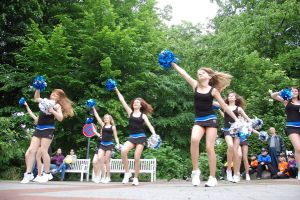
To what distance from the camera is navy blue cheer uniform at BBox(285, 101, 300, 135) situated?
8.71m

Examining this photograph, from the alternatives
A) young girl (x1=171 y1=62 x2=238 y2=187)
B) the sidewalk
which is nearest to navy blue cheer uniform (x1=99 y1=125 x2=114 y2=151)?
the sidewalk

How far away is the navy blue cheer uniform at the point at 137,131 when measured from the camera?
9.23 meters

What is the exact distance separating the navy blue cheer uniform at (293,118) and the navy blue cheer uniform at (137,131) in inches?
129

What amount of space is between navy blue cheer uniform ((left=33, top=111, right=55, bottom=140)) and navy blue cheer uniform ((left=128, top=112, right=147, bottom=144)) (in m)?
1.84

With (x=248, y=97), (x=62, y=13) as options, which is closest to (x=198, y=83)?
(x=248, y=97)

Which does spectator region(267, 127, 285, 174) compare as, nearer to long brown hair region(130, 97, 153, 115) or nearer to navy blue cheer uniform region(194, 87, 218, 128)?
long brown hair region(130, 97, 153, 115)

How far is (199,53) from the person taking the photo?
22.2m

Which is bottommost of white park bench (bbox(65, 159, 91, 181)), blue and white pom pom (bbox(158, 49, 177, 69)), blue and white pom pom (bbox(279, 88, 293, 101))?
white park bench (bbox(65, 159, 91, 181))

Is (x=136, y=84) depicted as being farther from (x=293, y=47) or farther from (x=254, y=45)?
(x=293, y=47)

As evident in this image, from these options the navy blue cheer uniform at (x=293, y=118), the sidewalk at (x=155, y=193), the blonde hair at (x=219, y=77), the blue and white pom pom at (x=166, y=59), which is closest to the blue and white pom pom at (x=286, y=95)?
the navy blue cheer uniform at (x=293, y=118)

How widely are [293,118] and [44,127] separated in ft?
18.3

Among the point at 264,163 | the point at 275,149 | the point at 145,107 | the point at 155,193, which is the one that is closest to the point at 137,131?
the point at 145,107

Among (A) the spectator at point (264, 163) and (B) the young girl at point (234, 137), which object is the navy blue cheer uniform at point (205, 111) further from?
(A) the spectator at point (264, 163)

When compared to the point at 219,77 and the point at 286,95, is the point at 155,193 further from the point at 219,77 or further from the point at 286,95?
the point at 286,95
